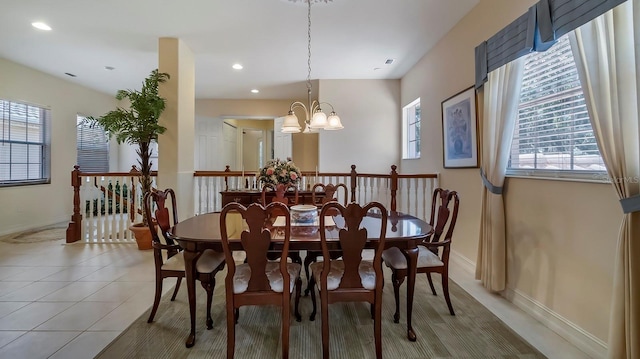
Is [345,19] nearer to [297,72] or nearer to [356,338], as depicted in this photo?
[297,72]

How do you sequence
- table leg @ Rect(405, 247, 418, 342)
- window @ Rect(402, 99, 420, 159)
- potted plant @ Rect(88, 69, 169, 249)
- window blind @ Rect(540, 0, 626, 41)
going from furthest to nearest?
window @ Rect(402, 99, 420, 159) < potted plant @ Rect(88, 69, 169, 249) < table leg @ Rect(405, 247, 418, 342) < window blind @ Rect(540, 0, 626, 41)

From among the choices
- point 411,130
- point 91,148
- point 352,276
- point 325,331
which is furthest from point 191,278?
point 91,148

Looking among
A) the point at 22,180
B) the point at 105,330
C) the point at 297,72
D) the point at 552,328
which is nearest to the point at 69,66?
Result: the point at 22,180

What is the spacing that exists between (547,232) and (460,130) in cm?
156

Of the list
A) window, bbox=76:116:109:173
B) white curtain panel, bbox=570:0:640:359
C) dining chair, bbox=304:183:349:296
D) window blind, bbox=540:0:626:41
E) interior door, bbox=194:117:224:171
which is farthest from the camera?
interior door, bbox=194:117:224:171

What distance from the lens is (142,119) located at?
3711mm

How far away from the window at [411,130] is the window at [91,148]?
6.44 meters

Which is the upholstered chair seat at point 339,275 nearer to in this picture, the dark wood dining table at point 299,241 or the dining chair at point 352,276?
the dining chair at point 352,276

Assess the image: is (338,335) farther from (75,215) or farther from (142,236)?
(75,215)

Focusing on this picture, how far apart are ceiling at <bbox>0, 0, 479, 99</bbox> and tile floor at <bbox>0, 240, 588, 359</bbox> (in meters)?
2.85

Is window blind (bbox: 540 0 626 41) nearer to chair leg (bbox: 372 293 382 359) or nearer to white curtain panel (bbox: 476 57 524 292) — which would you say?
white curtain panel (bbox: 476 57 524 292)

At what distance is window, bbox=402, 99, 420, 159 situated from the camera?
5.12m

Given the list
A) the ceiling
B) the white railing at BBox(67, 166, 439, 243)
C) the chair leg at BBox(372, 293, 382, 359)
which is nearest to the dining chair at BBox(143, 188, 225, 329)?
the chair leg at BBox(372, 293, 382, 359)

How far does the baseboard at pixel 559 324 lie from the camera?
5.82 feet
